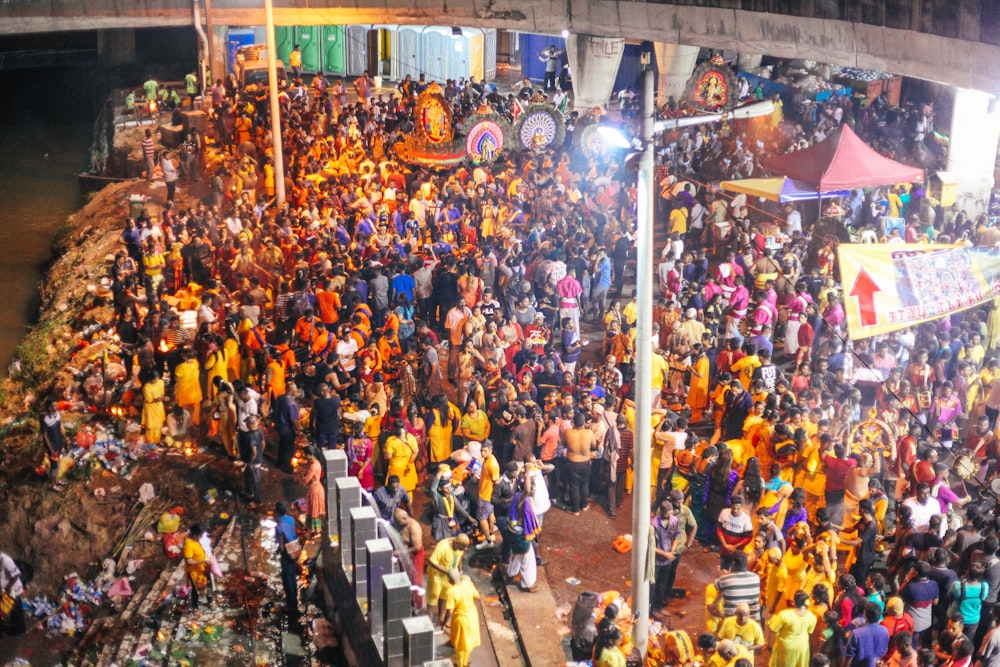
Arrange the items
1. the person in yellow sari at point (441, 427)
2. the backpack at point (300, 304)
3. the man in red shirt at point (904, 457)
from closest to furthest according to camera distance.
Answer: the man in red shirt at point (904, 457) → the person in yellow sari at point (441, 427) → the backpack at point (300, 304)

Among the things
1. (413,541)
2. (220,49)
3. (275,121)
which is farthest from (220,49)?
(413,541)

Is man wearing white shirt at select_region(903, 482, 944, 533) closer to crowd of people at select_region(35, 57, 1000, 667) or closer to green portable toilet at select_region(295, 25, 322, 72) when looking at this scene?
crowd of people at select_region(35, 57, 1000, 667)

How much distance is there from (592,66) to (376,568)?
22863mm

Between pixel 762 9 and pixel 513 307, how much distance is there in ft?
42.4

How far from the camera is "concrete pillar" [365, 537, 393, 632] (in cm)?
1012

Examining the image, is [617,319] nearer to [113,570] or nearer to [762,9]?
[113,570]

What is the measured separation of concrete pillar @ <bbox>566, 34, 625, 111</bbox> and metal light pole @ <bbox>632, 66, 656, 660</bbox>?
21553 millimetres

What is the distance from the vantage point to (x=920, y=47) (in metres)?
22.9

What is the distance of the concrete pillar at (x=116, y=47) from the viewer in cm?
4000

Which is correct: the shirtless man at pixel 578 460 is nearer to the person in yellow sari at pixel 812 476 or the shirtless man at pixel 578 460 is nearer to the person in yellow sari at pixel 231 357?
the person in yellow sari at pixel 812 476

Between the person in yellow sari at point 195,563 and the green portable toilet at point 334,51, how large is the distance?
2860cm

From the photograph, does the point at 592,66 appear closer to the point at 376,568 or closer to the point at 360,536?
the point at 360,536

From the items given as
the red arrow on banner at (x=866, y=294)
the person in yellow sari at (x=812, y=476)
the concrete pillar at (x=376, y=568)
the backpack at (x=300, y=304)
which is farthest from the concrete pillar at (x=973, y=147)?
the concrete pillar at (x=376, y=568)

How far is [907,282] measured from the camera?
12.2 m
